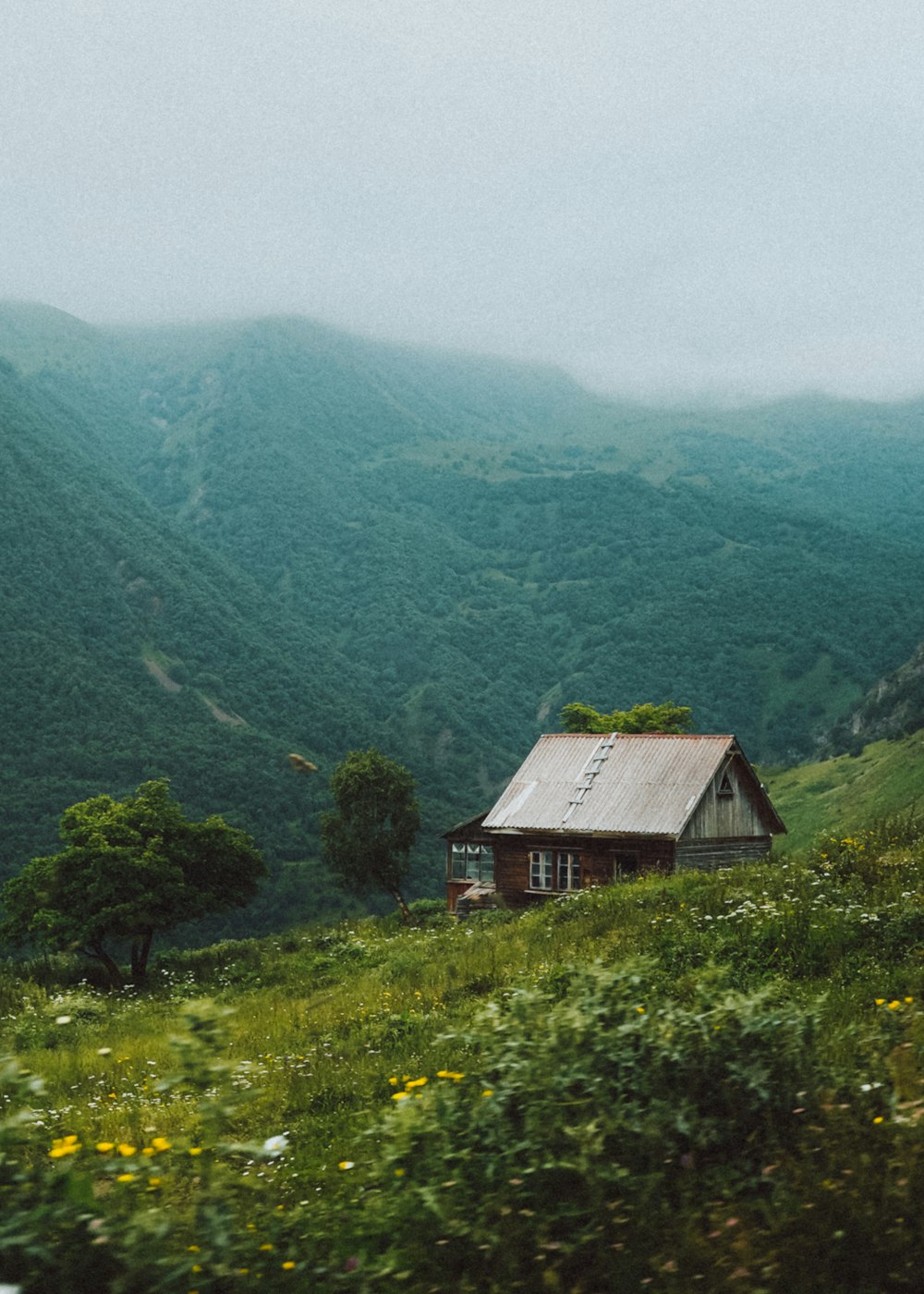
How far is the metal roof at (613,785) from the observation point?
126 ft

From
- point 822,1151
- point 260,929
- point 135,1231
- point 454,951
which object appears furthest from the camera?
point 260,929

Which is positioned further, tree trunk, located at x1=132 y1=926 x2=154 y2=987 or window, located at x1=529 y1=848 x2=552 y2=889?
window, located at x1=529 y1=848 x2=552 y2=889

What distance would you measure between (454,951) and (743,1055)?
1322cm

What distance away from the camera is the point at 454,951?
18.1 m

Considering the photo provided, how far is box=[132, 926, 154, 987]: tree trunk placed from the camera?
32781 millimetres

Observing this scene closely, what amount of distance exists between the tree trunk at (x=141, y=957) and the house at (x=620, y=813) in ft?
43.6

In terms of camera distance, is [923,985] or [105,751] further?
[105,751]

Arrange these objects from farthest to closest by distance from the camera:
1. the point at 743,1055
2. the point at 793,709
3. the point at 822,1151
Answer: the point at 793,709, the point at 743,1055, the point at 822,1151

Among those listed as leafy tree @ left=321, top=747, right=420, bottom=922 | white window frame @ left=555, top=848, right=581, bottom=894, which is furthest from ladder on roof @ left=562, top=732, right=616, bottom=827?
leafy tree @ left=321, top=747, right=420, bottom=922

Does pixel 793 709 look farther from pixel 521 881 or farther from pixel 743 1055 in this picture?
pixel 743 1055

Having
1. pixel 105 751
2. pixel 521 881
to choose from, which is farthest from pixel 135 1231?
pixel 105 751

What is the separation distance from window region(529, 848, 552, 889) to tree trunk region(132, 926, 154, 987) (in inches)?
592

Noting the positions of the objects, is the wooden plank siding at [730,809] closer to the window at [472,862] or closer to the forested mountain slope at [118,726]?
the window at [472,862]

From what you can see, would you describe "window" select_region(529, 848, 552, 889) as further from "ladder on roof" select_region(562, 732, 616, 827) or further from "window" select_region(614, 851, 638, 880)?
"window" select_region(614, 851, 638, 880)
